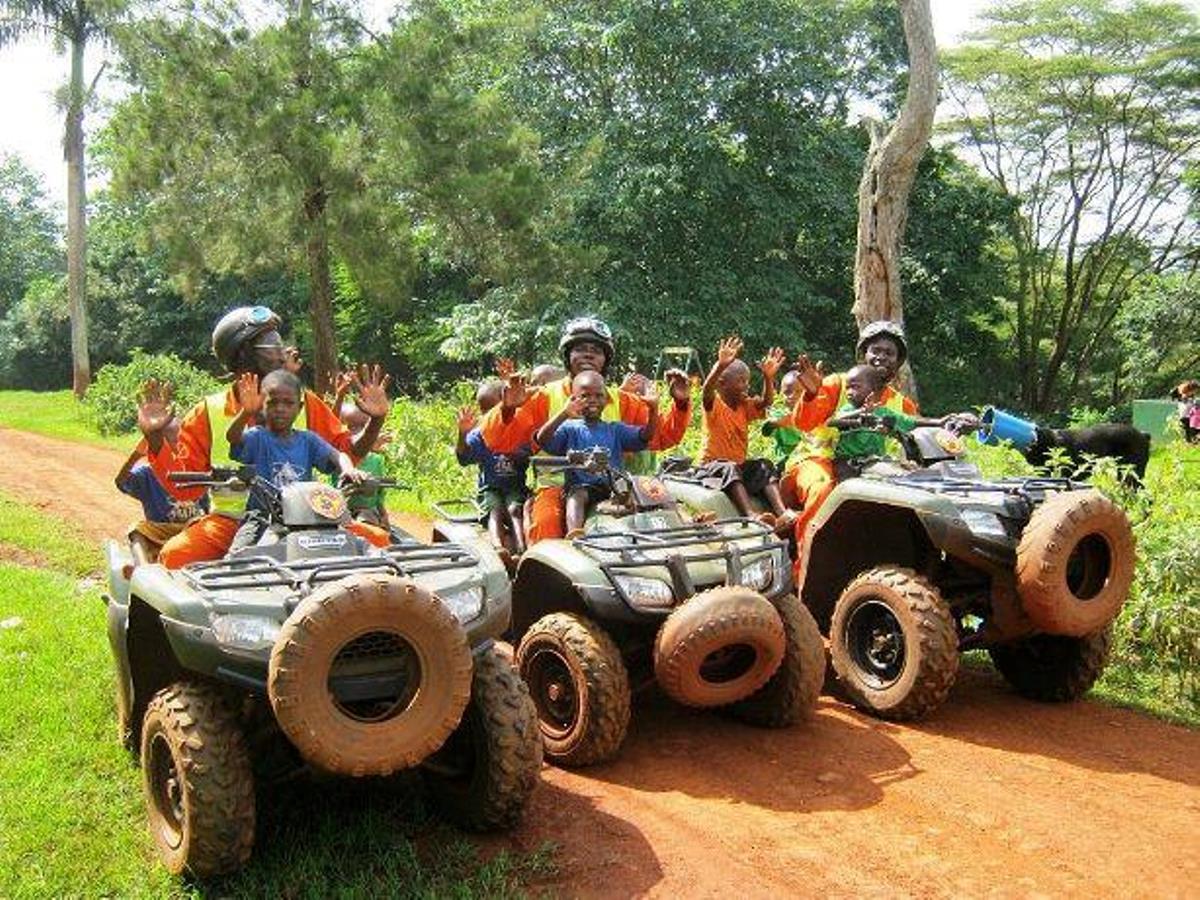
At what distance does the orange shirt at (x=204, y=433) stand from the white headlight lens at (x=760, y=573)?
6.79 feet

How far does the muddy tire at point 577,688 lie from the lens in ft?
17.0

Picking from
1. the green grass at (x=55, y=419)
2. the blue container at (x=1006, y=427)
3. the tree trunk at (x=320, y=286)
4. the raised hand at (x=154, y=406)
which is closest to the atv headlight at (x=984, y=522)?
the blue container at (x=1006, y=427)

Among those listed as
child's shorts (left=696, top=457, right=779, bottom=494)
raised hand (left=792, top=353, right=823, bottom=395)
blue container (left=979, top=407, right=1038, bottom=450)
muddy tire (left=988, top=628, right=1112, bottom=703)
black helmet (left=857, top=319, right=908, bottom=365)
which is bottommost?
muddy tire (left=988, top=628, right=1112, bottom=703)

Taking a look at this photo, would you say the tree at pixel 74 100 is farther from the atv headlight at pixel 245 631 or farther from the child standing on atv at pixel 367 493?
the atv headlight at pixel 245 631

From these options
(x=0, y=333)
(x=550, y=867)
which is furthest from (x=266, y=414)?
(x=0, y=333)

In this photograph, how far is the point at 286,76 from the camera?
54.7ft

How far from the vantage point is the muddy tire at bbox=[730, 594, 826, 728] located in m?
5.61

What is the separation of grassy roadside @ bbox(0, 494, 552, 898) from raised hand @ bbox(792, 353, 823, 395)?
138 inches

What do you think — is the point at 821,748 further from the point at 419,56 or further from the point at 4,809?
the point at 419,56

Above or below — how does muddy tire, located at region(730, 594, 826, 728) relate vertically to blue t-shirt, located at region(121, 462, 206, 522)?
below

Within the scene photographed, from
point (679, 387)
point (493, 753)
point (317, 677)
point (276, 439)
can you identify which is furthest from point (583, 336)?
point (317, 677)

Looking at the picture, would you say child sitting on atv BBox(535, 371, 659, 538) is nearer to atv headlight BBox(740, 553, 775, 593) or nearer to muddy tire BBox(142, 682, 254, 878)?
atv headlight BBox(740, 553, 775, 593)

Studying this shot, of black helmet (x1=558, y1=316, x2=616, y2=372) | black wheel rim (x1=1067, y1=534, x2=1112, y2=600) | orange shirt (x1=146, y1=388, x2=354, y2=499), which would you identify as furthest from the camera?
black helmet (x1=558, y1=316, x2=616, y2=372)

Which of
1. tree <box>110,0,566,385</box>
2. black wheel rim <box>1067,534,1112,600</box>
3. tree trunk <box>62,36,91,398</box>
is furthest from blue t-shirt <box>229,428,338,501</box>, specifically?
tree trunk <box>62,36,91,398</box>
